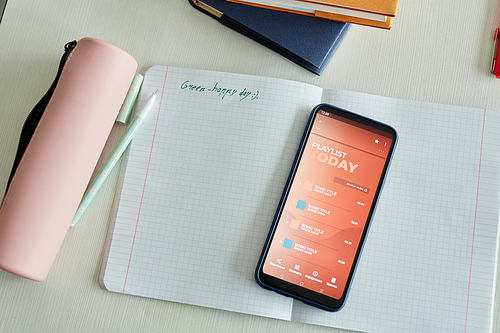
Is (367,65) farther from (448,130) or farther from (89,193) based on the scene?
(89,193)

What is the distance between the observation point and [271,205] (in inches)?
20.1

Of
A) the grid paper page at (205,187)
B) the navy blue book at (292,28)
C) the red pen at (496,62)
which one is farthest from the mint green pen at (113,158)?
the red pen at (496,62)

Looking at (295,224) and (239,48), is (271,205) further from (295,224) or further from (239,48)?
(239,48)

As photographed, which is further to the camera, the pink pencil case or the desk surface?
the desk surface

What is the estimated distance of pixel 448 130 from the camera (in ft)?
1.73

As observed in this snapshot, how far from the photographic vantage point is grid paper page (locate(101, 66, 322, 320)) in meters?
0.49

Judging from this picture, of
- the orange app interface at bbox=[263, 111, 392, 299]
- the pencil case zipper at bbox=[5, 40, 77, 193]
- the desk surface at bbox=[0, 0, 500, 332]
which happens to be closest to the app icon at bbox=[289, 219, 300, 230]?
the orange app interface at bbox=[263, 111, 392, 299]

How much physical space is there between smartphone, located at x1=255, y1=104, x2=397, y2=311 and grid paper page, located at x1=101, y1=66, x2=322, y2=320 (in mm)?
22

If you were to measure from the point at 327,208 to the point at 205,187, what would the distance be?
168 mm

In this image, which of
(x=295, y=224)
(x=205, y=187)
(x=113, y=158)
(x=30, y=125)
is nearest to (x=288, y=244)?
(x=295, y=224)

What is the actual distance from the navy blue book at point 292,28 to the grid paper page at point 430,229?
65 millimetres

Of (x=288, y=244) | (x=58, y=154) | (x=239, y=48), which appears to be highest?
(x=239, y=48)

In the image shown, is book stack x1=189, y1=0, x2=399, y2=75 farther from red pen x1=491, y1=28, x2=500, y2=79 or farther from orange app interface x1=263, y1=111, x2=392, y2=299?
red pen x1=491, y1=28, x2=500, y2=79

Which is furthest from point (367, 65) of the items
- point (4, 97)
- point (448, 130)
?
point (4, 97)
